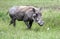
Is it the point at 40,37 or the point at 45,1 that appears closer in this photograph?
the point at 40,37

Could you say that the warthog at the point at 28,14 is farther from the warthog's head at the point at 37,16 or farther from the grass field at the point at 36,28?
the grass field at the point at 36,28

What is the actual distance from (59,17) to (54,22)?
1128mm

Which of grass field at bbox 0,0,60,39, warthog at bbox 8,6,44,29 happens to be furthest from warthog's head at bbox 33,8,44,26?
grass field at bbox 0,0,60,39

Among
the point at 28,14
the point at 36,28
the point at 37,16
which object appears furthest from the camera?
the point at 28,14

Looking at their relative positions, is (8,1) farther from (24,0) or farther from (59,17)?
(59,17)

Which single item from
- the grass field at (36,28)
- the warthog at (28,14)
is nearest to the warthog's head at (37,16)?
the warthog at (28,14)

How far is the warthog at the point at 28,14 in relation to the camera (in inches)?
490

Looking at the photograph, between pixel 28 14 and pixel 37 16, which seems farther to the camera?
pixel 28 14

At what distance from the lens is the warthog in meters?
12.5

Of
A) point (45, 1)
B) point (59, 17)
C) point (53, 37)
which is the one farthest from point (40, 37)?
point (45, 1)

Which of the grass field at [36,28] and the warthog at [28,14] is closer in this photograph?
the grass field at [36,28]

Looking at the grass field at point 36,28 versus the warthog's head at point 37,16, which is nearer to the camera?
the grass field at point 36,28

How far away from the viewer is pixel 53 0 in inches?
910

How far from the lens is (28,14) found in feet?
42.6
